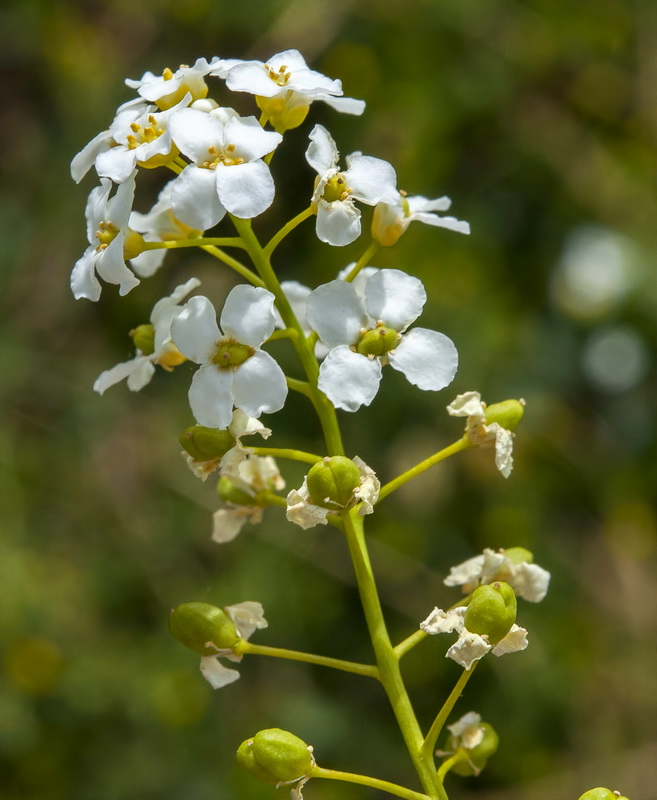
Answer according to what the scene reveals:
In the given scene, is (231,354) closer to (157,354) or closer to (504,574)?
(157,354)

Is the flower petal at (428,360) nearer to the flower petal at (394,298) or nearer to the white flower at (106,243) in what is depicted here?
the flower petal at (394,298)

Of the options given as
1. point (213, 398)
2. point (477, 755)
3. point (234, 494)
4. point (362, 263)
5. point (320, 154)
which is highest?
point (320, 154)

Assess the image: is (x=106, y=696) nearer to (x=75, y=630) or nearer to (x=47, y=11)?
(x=75, y=630)

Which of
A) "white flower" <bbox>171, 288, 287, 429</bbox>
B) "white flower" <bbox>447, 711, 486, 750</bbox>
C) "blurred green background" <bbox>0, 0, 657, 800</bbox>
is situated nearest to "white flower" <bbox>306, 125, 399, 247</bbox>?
"white flower" <bbox>171, 288, 287, 429</bbox>

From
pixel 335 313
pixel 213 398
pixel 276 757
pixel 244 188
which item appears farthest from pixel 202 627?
pixel 244 188

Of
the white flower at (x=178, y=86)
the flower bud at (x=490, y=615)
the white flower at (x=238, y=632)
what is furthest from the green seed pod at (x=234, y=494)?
the white flower at (x=178, y=86)

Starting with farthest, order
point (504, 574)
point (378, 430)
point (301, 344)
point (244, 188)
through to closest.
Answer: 1. point (378, 430)
2. point (504, 574)
3. point (301, 344)
4. point (244, 188)

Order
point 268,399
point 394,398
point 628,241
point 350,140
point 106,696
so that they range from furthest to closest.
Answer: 1. point 628,241
2. point 350,140
3. point 394,398
4. point 106,696
5. point 268,399

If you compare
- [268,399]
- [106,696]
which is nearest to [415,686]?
[106,696]
